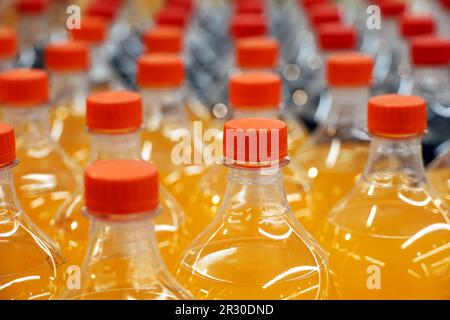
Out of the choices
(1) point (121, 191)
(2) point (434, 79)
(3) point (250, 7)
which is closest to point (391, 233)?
(1) point (121, 191)

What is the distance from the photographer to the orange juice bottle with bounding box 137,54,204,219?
3.48ft

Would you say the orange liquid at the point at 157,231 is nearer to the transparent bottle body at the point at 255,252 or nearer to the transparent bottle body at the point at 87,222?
the transparent bottle body at the point at 87,222

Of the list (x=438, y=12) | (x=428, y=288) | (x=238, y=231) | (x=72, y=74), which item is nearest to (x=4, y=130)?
(x=238, y=231)

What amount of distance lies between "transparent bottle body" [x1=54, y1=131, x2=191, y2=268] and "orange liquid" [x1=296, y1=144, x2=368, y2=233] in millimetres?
217

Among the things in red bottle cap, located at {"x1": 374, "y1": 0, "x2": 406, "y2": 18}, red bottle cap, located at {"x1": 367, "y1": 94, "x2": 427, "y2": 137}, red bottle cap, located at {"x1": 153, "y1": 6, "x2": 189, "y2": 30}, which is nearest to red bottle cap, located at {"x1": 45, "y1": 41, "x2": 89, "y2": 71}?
red bottle cap, located at {"x1": 153, "y1": 6, "x2": 189, "y2": 30}

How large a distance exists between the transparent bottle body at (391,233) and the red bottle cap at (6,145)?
0.35 meters

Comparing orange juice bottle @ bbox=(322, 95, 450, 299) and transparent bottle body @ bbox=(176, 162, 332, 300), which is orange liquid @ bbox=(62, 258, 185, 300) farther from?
orange juice bottle @ bbox=(322, 95, 450, 299)

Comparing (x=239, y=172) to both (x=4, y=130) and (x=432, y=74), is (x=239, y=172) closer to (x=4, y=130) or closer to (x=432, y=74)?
(x=4, y=130)

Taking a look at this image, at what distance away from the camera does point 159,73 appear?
105 cm

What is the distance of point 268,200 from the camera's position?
766mm

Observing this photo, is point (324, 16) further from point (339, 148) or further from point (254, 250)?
point (254, 250)

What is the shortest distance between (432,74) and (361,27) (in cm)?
77

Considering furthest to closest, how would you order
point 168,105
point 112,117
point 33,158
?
1. point 168,105
2. point 33,158
3. point 112,117

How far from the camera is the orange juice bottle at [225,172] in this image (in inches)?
35.8
